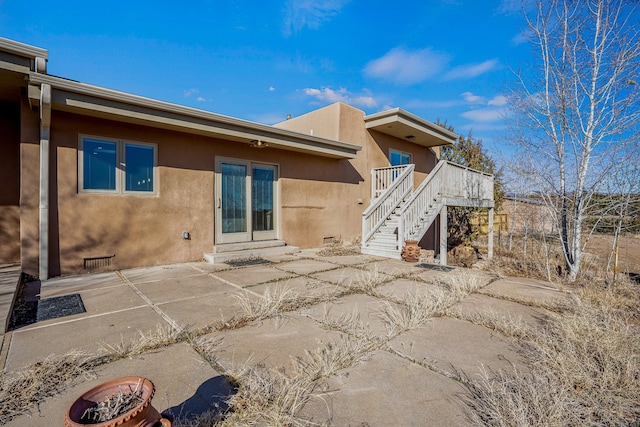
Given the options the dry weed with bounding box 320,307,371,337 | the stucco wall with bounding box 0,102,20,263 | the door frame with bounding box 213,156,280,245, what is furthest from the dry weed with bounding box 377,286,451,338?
the stucco wall with bounding box 0,102,20,263

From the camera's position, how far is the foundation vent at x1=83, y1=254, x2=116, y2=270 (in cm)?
501

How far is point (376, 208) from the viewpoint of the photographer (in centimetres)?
791

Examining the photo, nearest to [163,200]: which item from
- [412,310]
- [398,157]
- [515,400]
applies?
[412,310]

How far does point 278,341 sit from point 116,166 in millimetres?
4672

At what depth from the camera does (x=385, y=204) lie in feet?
27.2

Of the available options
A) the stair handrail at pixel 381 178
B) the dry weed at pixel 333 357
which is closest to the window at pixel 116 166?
the dry weed at pixel 333 357

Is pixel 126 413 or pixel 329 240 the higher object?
pixel 126 413

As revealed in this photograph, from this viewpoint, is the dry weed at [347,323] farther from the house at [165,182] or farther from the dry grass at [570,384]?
the house at [165,182]

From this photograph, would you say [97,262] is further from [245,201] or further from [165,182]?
[245,201]

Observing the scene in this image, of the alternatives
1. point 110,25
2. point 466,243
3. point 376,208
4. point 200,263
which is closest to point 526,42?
point 376,208

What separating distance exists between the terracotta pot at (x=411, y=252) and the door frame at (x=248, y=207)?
3128mm

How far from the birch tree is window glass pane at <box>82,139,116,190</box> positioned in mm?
7632

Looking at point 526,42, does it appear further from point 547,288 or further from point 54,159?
point 54,159

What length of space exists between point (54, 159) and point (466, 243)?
11.7 meters
